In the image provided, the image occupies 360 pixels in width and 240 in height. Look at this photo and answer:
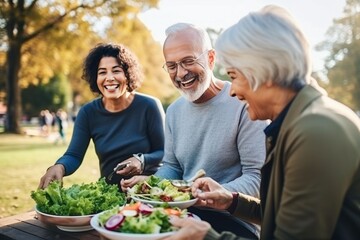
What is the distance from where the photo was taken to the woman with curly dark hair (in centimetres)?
324

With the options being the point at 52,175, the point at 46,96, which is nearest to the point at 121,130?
the point at 52,175

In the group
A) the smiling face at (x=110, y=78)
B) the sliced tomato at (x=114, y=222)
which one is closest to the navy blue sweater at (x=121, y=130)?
the smiling face at (x=110, y=78)

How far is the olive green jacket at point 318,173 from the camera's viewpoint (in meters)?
1.29

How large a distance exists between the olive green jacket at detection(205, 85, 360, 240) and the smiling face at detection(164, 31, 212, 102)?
121cm

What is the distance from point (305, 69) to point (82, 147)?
6.74 feet

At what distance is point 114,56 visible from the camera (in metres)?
3.28

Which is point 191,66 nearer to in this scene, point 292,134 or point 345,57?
point 292,134

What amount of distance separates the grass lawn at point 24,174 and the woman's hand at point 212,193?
4.64 m

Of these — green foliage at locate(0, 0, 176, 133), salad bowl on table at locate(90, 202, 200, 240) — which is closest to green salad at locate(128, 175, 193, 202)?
salad bowl on table at locate(90, 202, 200, 240)

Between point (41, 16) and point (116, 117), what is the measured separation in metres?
17.2

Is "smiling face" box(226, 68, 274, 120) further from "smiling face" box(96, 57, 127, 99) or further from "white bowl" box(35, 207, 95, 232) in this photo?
"smiling face" box(96, 57, 127, 99)

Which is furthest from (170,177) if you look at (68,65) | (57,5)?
(68,65)

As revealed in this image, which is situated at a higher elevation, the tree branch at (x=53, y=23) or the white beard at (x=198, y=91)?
the tree branch at (x=53, y=23)

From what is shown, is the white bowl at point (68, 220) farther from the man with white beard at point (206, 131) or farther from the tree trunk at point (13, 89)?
→ the tree trunk at point (13, 89)
